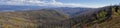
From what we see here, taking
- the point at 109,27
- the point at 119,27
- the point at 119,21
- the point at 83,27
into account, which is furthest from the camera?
the point at 119,21

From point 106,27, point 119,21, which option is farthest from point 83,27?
point 119,21

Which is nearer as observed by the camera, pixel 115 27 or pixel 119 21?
pixel 115 27

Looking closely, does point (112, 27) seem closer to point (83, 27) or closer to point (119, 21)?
point (119, 21)

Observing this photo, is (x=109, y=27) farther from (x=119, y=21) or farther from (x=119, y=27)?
(x=119, y=21)

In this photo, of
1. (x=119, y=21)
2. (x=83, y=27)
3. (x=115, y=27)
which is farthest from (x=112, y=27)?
(x=83, y=27)

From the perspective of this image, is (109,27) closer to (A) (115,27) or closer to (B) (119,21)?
(A) (115,27)

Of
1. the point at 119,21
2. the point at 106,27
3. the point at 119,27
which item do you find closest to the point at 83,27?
the point at 119,27

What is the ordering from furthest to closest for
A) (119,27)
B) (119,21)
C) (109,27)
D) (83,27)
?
(119,21), (109,27), (119,27), (83,27)

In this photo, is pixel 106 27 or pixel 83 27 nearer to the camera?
pixel 83 27

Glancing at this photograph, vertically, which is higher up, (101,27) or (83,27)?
(83,27)
